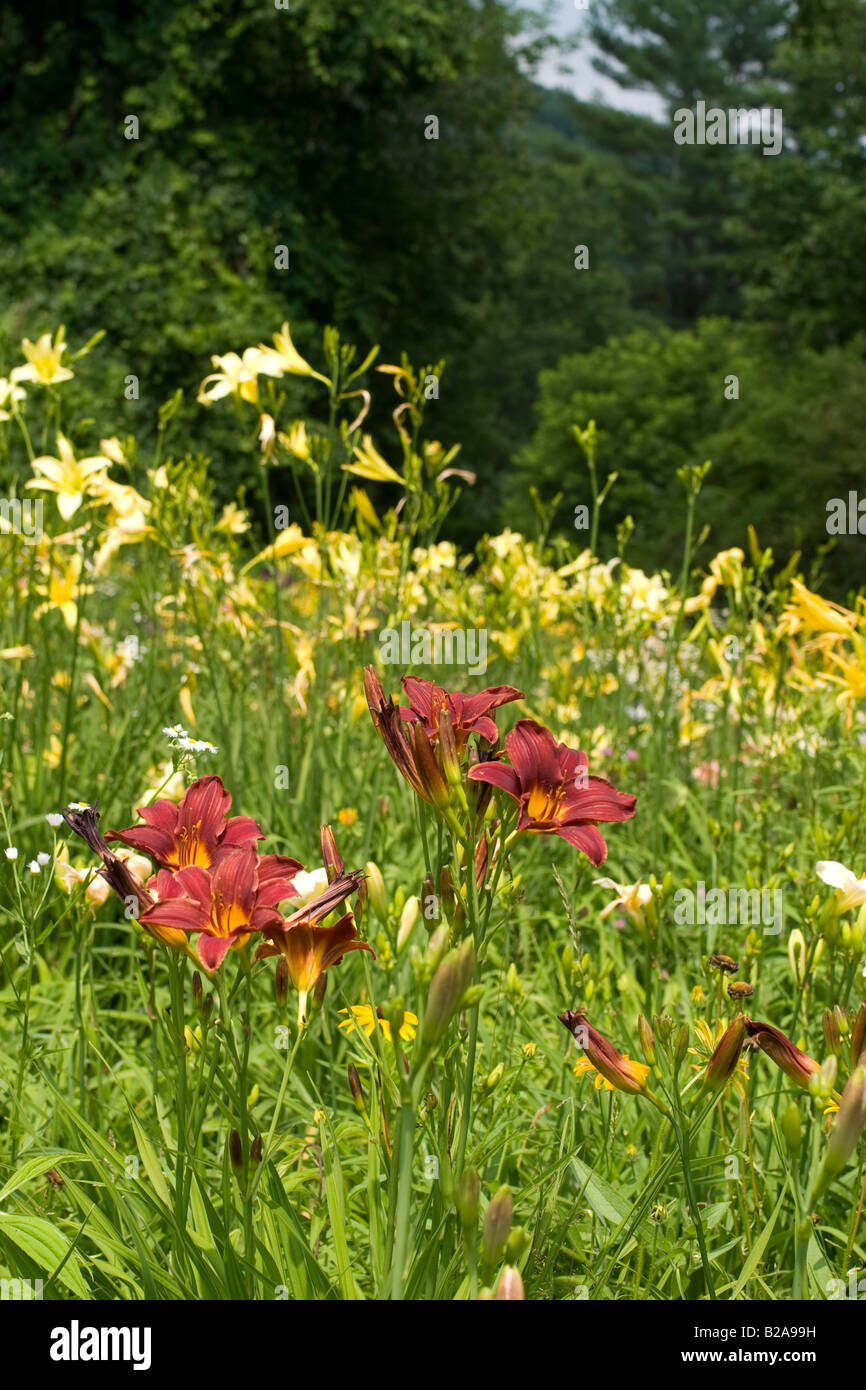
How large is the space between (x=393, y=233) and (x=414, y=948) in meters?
14.7

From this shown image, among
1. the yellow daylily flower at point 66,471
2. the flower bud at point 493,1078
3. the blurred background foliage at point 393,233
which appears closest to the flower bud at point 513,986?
the flower bud at point 493,1078

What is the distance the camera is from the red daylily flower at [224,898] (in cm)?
102

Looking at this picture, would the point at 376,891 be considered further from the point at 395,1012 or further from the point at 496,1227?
the point at 496,1227

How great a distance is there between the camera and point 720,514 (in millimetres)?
12383

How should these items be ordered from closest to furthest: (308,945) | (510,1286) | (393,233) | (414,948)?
1. (510,1286)
2. (308,945)
3. (414,948)
4. (393,233)

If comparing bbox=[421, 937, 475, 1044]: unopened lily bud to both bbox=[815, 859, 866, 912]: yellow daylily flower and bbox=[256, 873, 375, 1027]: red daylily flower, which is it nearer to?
bbox=[256, 873, 375, 1027]: red daylily flower

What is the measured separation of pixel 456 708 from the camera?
115cm

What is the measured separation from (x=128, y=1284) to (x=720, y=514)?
11.9m

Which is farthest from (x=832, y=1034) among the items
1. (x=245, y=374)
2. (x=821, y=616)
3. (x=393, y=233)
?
(x=393, y=233)

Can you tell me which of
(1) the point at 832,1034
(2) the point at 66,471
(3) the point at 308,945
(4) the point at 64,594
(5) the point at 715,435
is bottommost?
(1) the point at 832,1034

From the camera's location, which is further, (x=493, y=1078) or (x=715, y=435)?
(x=715, y=435)

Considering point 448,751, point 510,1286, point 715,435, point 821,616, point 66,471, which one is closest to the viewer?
point 510,1286

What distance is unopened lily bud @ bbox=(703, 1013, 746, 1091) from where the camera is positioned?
1.07 m

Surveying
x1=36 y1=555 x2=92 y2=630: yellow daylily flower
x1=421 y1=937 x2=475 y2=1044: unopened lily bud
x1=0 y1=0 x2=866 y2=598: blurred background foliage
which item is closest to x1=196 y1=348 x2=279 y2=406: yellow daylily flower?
x1=36 y1=555 x2=92 y2=630: yellow daylily flower
